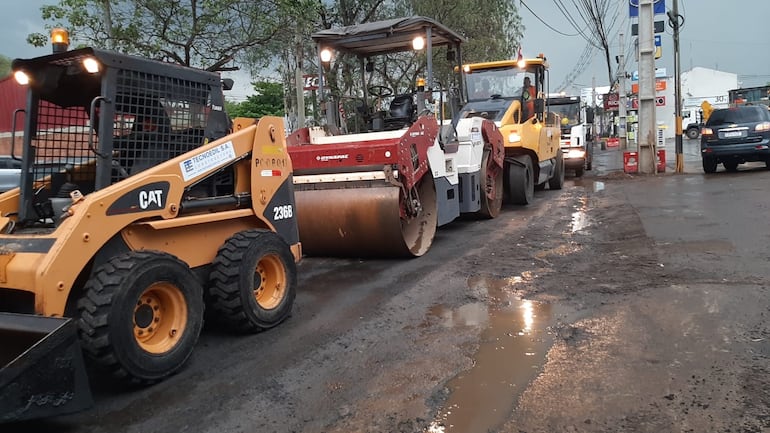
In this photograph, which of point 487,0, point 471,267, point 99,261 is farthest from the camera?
point 487,0

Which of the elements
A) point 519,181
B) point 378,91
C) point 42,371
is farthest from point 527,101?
point 42,371

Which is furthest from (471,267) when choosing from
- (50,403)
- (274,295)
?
(50,403)

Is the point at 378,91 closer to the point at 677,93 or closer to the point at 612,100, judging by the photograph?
the point at 677,93

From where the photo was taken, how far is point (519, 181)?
1173 centimetres

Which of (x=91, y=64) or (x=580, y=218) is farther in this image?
(x=580, y=218)

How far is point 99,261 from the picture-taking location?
3.72 metres

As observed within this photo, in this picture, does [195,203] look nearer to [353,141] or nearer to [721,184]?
[353,141]

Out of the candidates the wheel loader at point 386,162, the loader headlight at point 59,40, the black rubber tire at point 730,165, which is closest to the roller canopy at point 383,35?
the wheel loader at point 386,162

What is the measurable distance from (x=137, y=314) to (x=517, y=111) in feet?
31.9

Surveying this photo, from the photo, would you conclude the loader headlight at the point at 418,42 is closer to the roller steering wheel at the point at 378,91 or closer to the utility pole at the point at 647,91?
the roller steering wheel at the point at 378,91

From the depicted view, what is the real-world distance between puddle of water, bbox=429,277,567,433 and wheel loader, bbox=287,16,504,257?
5.85 feet

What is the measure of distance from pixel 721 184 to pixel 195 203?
487 inches

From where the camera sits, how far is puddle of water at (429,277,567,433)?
321cm

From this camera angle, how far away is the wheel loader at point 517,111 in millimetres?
11719
